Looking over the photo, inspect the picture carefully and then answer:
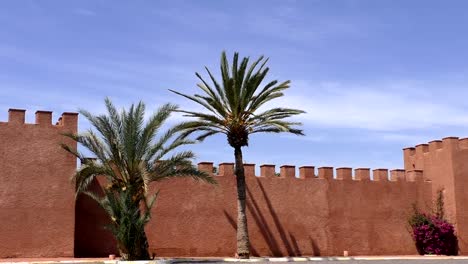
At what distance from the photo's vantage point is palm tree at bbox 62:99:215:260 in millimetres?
21516

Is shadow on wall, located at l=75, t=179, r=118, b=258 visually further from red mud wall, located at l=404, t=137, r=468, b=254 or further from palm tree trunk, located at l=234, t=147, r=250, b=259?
red mud wall, located at l=404, t=137, r=468, b=254

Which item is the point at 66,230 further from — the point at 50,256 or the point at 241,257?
the point at 241,257

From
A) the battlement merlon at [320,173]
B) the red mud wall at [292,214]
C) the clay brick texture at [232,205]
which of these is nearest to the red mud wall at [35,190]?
the clay brick texture at [232,205]

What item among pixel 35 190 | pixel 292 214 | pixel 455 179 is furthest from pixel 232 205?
pixel 455 179

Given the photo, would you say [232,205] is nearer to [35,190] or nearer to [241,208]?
[241,208]

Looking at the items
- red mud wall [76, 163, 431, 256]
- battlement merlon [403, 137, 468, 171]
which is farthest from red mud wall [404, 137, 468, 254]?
red mud wall [76, 163, 431, 256]

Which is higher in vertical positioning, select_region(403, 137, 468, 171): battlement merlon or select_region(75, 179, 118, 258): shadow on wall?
select_region(403, 137, 468, 171): battlement merlon

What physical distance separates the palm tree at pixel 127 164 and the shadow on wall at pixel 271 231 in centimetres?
592

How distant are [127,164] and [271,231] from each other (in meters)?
8.55

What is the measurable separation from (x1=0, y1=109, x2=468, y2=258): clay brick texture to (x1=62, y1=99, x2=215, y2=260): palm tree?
6.00 ft

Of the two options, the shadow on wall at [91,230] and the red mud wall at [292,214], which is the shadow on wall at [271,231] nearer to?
the red mud wall at [292,214]

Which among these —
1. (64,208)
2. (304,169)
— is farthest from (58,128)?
(304,169)

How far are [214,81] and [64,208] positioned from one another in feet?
24.3

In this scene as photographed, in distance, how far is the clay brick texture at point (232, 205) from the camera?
23375 mm
